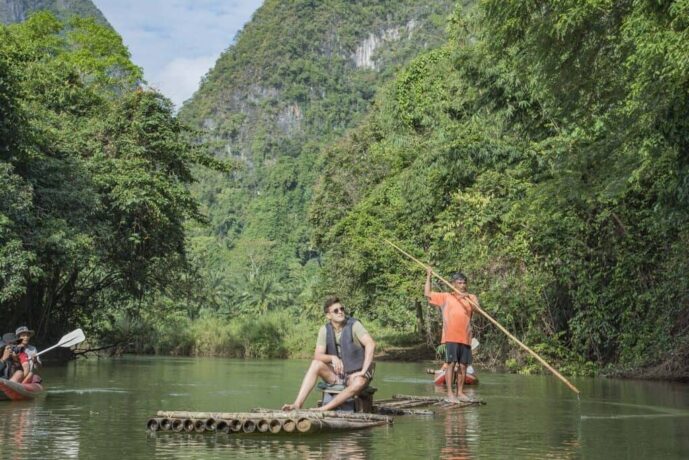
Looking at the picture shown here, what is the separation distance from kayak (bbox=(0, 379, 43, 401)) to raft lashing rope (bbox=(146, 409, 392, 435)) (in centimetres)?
480

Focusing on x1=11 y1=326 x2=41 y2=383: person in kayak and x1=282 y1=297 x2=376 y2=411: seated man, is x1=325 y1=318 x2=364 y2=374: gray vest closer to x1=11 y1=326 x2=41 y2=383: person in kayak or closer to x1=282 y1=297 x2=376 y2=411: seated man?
x1=282 y1=297 x2=376 y2=411: seated man

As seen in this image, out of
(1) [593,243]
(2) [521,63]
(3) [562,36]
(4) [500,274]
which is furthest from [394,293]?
(3) [562,36]

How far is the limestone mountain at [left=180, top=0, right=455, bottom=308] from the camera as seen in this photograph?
10962 centimetres

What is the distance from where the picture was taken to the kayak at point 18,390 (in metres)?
13.6

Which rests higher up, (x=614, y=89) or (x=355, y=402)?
(x=614, y=89)

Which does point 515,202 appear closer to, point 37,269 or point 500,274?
point 500,274

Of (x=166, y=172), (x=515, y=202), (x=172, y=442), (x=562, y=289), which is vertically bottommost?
(x=172, y=442)

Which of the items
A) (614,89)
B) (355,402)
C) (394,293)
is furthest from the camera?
(394,293)

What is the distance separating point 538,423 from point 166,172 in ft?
74.1

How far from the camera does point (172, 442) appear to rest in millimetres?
9117

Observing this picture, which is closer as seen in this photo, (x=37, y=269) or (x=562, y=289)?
(x=37, y=269)

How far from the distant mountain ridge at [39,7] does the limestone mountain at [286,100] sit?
30.6 metres

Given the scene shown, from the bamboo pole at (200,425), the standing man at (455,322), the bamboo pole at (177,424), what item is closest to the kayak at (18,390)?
the bamboo pole at (177,424)

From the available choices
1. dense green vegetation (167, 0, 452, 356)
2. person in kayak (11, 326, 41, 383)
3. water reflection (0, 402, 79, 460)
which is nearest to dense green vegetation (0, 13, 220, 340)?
person in kayak (11, 326, 41, 383)
